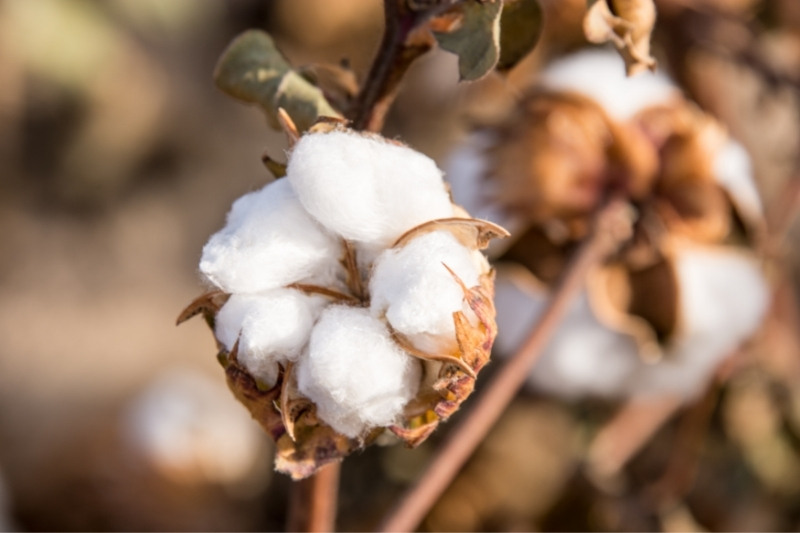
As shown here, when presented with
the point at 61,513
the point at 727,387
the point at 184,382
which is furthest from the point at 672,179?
the point at 61,513

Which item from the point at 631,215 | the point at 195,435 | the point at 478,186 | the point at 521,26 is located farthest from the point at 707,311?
the point at 195,435

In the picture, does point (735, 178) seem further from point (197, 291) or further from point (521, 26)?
point (197, 291)

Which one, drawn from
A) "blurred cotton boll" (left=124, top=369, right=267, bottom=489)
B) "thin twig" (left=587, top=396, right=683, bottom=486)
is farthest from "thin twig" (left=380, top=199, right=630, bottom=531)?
"blurred cotton boll" (left=124, top=369, right=267, bottom=489)

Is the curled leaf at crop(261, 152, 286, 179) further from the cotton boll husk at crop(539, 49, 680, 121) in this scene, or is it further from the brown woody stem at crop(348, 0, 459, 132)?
the cotton boll husk at crop(539, 49, 680, 121)

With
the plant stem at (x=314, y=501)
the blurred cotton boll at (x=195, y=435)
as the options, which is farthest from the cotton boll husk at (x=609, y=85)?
the blurred cotton boll at (x=195, y=435)

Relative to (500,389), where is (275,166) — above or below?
above

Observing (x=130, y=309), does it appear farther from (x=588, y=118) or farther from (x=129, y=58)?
(x=588, y=118)
